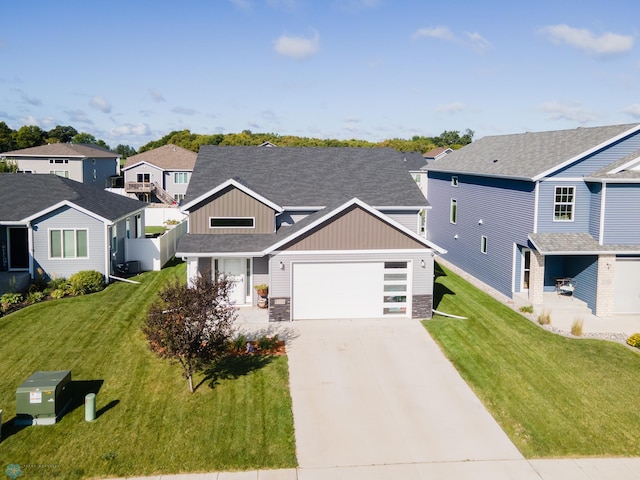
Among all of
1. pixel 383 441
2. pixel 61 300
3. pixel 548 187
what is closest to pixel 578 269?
pixel 548 187

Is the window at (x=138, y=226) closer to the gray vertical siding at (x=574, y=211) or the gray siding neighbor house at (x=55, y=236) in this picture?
the gray siding neighbor house at (x=55, y=236)

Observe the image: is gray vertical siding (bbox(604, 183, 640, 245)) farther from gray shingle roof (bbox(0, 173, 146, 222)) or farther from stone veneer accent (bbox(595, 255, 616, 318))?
gray shingle roof (bbox(0, 173, 146, 222))

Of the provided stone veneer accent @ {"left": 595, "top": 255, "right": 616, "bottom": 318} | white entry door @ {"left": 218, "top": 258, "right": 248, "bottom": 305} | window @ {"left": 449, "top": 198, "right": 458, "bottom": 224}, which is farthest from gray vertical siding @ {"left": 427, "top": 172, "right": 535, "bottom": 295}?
white entry door @ {"left": 218, "top": 258, "right": 248, "bottom": 305}

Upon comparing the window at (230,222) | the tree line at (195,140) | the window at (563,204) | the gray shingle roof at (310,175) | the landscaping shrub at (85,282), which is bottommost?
the landscaping shrub at (85,282)

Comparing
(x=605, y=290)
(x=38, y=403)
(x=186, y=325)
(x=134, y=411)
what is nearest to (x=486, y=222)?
(x=605, y=290)

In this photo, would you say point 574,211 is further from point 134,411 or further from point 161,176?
point 161,176

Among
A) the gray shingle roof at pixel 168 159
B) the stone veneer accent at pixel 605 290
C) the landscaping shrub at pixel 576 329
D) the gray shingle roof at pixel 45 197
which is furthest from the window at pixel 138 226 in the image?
the gray shingle roof at pixel 168 159
